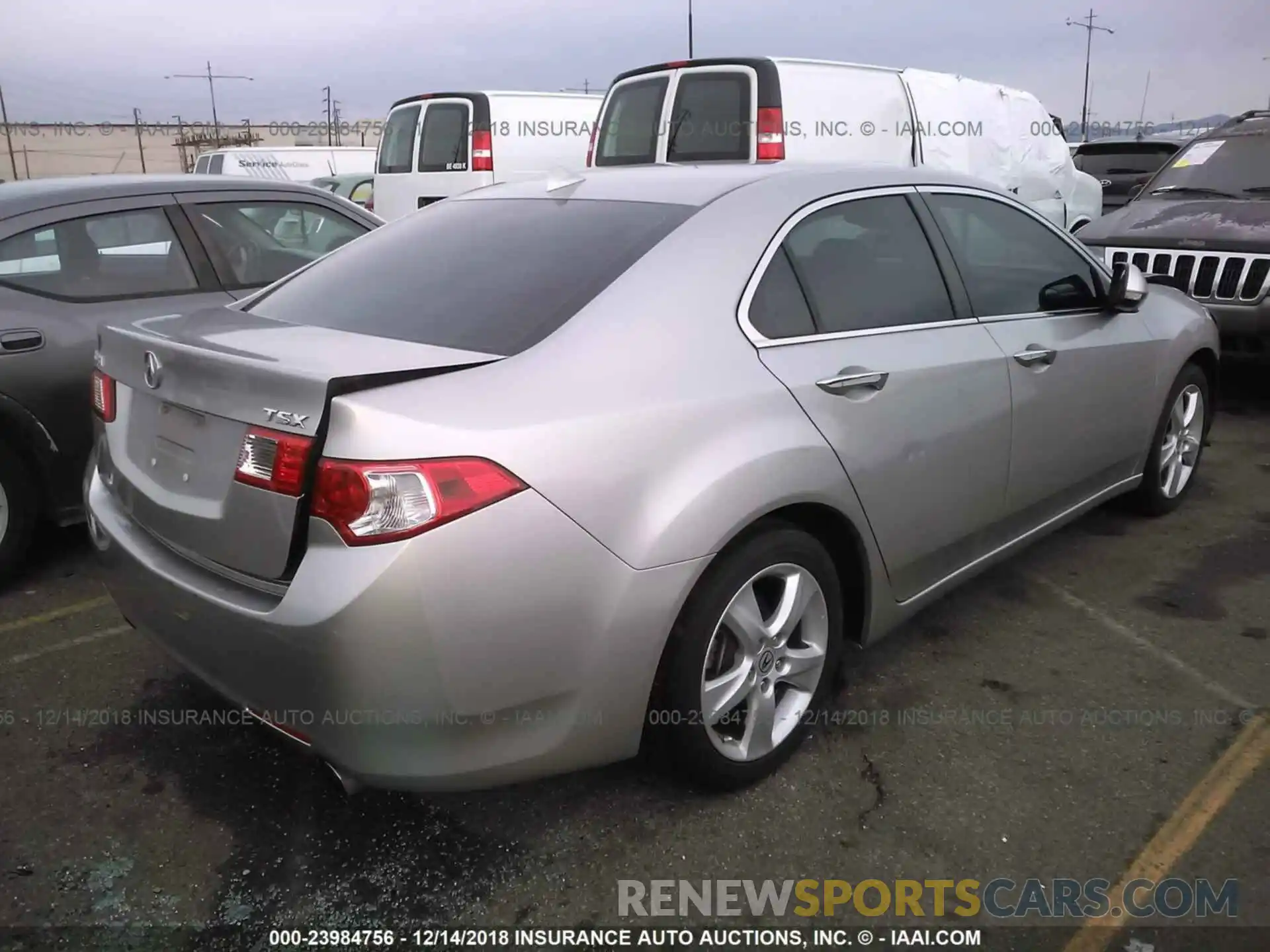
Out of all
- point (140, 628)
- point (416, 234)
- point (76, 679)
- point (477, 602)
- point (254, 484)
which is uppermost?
point (416, 234)

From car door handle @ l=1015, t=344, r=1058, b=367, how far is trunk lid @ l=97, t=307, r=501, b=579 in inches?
77.8

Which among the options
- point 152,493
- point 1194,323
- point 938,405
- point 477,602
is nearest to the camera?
point 477,602

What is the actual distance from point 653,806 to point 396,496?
119 cm

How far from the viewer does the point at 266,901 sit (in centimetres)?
233

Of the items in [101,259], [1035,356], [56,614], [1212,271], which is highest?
[101,259]

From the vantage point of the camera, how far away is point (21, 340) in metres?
3.92

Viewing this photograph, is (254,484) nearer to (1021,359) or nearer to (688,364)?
(688,364)

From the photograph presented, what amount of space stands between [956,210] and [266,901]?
293 cm

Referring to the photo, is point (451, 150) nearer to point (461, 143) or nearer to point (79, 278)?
point (461, 143)

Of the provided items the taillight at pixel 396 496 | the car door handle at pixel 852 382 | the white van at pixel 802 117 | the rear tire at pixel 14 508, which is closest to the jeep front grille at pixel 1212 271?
the white van at pixel 802 117

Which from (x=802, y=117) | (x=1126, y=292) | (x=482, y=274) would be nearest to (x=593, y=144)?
(x=802, y=117)

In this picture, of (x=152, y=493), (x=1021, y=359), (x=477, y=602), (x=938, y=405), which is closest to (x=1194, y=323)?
(x=1021, y=359)

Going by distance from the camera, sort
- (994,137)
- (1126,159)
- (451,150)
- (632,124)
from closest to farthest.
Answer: (632,124) < (994,137) < (451,150) < (1126,159)

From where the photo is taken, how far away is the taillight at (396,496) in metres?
1.99
